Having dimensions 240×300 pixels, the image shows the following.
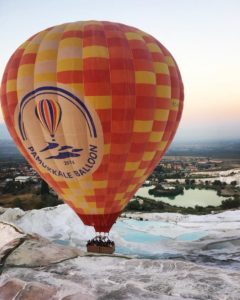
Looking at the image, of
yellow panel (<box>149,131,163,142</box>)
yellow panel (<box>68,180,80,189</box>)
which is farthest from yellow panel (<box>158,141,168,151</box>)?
yellow panel (<box>68,180,80,189</box>)

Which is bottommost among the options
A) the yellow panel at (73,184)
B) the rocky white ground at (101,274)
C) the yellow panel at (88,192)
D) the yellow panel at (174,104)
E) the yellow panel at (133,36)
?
the rocky white ground at (101,274)

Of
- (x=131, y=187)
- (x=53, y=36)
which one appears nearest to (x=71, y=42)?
(x=53, y=36)

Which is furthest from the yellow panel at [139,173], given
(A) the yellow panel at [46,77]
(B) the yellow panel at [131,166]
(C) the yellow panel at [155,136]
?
(A) the yellow panel at [46,77]

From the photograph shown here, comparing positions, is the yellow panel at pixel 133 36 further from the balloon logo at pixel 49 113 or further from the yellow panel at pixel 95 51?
the balloon logo at pixel 49 113

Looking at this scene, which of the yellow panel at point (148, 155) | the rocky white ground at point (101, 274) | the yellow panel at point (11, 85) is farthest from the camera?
the yellow panel at point (148, 155)

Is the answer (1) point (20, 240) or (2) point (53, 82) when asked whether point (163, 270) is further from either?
(2) point (53, 82)


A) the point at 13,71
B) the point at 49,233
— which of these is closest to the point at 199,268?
the point at 13,71
